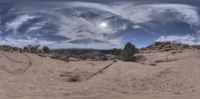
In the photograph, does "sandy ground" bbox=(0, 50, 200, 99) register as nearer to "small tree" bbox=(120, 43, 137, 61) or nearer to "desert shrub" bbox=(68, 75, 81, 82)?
"desert shrub" bbox=(68, 75, 81, 82)

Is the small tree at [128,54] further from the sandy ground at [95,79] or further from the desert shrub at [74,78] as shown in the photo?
the desert shrub at [74,78]

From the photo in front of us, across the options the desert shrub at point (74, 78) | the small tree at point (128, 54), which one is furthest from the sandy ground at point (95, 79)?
A: the small tree at point (128, 54)

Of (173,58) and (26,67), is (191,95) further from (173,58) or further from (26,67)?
(26,67)

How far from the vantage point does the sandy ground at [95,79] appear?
758 inches

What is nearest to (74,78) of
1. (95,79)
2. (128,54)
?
(95,79)

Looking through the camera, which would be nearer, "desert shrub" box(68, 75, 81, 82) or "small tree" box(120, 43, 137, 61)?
"desert shrub" box(68, 75, 81, 82)

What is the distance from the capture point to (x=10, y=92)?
61.2 ft

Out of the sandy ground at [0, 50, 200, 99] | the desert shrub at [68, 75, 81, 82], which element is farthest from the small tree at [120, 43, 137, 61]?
the desert shrub at [68, 75, 81, 82]

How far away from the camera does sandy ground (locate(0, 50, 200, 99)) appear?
19.2 m

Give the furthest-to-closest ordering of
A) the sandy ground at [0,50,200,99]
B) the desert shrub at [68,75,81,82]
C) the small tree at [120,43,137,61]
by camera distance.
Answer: the small tree at [120,43,137,61] < the desert shrub at [68,75,81,82] < the sandy ground at [0,50,200,99]

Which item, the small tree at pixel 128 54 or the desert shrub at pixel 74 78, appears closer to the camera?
the desert shrub at pixel 74 78

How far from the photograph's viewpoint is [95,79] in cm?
2152

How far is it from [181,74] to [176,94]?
9.12 ft

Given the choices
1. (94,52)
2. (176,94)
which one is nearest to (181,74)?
(176,94)
